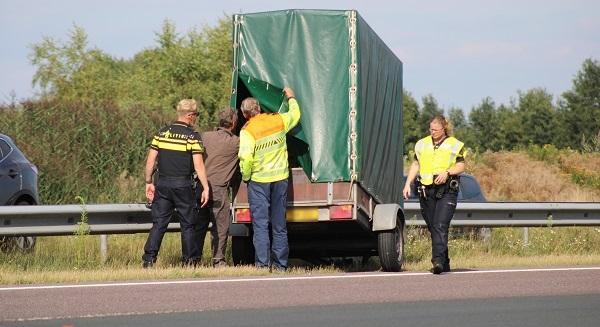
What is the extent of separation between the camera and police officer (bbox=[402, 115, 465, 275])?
1351cm

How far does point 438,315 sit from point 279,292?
1.57 m

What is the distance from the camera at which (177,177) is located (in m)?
13.5

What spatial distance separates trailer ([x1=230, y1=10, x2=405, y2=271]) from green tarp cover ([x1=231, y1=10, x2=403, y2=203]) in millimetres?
10

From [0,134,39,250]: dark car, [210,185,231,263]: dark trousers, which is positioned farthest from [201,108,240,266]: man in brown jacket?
[0,134,39,250]: dark car

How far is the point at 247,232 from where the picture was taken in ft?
46.4

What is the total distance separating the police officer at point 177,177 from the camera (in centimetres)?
1344

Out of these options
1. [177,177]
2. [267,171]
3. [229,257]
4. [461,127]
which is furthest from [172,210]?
[461,127]

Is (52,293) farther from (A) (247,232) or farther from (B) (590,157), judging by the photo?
(B) (590,157)

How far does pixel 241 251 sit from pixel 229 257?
1.41 meters

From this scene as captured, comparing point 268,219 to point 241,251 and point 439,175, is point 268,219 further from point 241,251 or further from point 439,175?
point 439,175

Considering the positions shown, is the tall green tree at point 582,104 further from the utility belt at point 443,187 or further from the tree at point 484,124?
the utility belt at point 443,187

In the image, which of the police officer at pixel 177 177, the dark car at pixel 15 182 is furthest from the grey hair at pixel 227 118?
the dark car at pixel 15 182

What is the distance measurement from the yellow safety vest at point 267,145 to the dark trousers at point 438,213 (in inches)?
64.0

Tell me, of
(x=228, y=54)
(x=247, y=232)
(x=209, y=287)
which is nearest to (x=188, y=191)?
(x=247, y=232)
